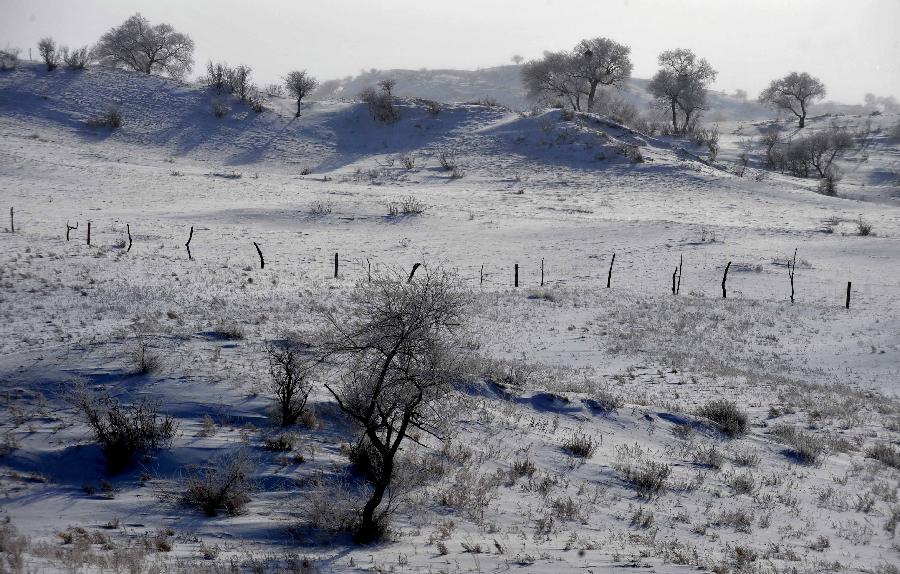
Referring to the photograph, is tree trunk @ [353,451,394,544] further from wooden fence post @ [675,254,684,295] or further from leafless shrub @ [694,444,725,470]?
wooden fence post @ [675,254,684,295]

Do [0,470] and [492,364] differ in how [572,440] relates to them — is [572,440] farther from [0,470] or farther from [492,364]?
[0,470]

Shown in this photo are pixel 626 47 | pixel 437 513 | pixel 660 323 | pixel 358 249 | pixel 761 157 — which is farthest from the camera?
pixel 626 47

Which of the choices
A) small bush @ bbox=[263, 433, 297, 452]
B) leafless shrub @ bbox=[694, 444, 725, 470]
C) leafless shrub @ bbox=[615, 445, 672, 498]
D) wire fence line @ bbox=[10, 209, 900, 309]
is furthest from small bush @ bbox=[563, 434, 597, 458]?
wire fence line @ bbox=[10, 209, 900, 309]

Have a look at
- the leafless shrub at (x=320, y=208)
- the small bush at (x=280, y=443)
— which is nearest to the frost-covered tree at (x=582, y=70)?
the leafless shrub at (x=320, y=208)

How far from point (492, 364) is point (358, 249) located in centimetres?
1937

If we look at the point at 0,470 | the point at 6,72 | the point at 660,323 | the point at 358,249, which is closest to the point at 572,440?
the point at 0,470

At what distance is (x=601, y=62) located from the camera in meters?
83.6

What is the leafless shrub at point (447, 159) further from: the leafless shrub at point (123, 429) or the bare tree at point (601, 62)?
the leafless shrub at point (123, 429)

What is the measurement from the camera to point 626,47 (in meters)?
85.0

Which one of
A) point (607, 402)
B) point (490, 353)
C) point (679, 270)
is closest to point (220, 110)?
point (679, 270)

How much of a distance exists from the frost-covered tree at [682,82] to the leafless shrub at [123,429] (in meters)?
82.7

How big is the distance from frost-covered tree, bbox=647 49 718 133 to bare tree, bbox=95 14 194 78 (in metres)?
63.9

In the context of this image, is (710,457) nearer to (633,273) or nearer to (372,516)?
(372,516)

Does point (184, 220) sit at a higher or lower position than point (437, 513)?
higher
